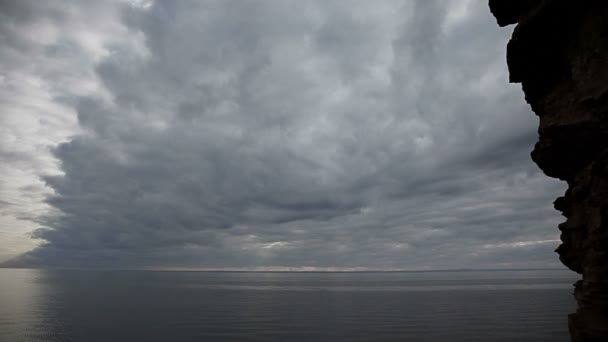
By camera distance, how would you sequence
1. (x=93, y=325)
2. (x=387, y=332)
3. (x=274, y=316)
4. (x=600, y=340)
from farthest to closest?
(x=274, y=316), (x=93, y=325), (x=387, y=332), (x=600, y=340)

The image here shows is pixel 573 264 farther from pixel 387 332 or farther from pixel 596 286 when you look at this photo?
pixel 387 332

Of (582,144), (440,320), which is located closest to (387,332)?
(440,320)

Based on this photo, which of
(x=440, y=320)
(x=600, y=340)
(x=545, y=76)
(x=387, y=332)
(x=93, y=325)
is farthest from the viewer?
(x=440, y=320)

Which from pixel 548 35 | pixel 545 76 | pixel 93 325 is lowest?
pixel 93 325

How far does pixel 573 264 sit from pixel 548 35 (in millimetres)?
11232

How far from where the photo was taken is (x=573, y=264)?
18047 millimetres

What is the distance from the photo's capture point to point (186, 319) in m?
53.2

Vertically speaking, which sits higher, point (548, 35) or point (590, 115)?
point (548, 35)

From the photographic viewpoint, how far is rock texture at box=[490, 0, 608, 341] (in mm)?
14570

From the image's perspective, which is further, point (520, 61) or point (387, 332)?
point (387, 332)

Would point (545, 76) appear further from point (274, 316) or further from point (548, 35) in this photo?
point (274, 316)

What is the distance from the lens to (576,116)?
15.2 metres

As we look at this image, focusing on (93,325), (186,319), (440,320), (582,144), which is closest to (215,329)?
(186,319)

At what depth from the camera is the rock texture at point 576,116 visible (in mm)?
14570
